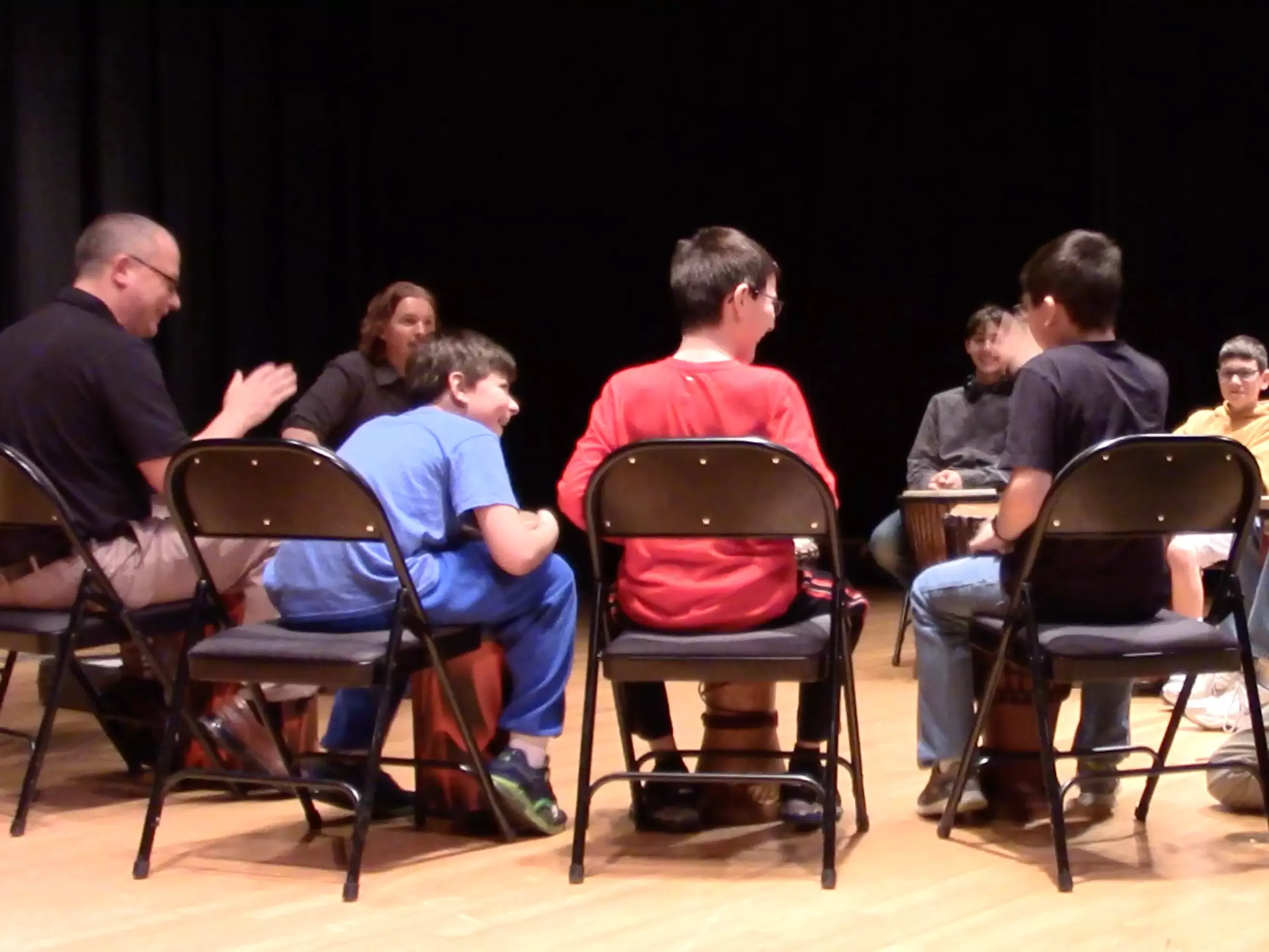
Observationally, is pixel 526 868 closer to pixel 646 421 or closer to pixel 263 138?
pixel 646 421

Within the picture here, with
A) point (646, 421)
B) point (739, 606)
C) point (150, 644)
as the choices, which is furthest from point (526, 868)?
point (150, 644)

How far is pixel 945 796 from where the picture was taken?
10.00ft

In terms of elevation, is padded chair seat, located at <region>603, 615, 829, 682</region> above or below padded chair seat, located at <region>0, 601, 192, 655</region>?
above

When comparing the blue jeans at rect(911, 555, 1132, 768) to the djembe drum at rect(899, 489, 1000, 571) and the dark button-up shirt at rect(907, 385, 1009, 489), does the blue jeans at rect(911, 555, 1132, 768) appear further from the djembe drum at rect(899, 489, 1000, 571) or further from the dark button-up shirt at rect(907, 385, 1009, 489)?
the dark button-up shirt at rect(907, 385, 1009, 489)

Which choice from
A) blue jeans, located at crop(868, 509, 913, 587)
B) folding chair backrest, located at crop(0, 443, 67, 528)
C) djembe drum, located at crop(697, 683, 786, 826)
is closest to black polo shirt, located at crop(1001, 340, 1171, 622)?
djembe drum, located at crop(697, 683, 786, 826)

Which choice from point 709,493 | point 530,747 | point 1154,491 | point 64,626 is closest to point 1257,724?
point 1154,491

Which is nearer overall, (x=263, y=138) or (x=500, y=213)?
(x=263, y=138)

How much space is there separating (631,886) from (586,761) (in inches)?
8.8

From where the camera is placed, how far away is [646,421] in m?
2.91

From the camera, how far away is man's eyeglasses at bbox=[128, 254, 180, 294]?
347 centimetres

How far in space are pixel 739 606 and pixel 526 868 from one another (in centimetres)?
60

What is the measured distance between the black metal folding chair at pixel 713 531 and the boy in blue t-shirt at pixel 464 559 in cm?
24

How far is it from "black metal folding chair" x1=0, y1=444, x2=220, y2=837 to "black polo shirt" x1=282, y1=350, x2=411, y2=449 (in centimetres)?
128

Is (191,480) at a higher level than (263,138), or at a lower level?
lower
